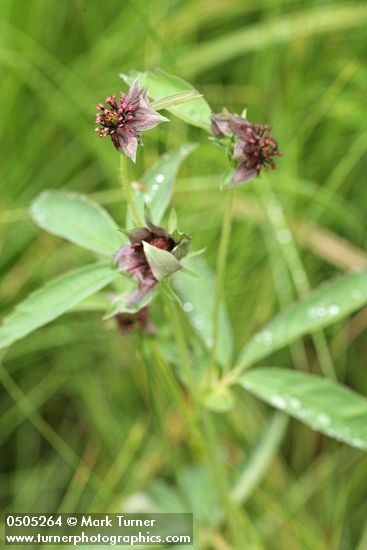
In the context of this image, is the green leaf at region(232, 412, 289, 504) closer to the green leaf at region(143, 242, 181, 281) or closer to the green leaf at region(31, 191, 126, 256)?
the green leaf at region(31, 191, 126, 256)

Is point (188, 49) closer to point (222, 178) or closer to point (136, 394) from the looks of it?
point (136, 394)

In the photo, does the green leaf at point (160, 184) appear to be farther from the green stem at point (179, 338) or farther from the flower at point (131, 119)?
the flower at point (131, 119)

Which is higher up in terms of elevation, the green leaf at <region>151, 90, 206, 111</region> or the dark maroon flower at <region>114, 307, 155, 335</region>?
the green leaf at <region>151, 90, 206, 111</region>

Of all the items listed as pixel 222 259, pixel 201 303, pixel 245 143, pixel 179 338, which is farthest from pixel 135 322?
pixel 245 143

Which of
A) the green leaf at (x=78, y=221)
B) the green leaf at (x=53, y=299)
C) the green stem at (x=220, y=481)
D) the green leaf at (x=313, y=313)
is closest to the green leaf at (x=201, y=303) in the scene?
the green leaf at (x=313, y=313)

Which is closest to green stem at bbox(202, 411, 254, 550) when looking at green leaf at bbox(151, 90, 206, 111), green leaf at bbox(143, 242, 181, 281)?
green leaf at bbox(143, 242, 181, 281)

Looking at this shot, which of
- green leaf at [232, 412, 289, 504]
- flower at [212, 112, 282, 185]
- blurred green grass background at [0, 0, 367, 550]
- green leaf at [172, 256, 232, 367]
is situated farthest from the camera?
blurred green grass background at [0, 0, 367, 550]

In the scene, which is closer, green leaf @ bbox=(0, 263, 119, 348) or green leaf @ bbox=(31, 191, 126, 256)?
green leaf @ bbox=(0, 263, 119, 348)

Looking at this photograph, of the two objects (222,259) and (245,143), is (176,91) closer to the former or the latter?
(245,143)

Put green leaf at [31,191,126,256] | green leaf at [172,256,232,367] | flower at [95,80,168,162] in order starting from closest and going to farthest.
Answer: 1. flower at [95,80,168,162]
2. green leaf at [31,191,126,256]
3. green leaf at [172,256,232,367]
